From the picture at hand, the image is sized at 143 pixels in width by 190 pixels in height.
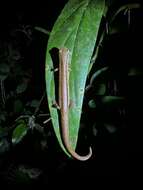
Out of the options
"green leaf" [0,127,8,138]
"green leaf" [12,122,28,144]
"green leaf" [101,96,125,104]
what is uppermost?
"green leaf" [101,96,125,104]

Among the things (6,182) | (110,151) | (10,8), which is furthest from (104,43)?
(10,8)

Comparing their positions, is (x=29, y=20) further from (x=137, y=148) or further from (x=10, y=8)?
(x=137, y=148)

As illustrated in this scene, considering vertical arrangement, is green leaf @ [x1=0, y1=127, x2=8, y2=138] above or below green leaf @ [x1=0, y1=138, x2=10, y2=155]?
above

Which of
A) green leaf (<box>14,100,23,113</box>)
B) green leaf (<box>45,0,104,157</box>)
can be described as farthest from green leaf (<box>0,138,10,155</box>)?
green leaf (<box>45,0,104,157</box>)

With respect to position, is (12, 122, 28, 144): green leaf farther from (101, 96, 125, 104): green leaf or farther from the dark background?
(101, 96, 125, 104): green leaf

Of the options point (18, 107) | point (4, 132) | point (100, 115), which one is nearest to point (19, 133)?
point (100, 115)

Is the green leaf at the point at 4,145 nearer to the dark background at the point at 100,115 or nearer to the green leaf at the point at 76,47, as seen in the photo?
the dark background at the point at 100,115

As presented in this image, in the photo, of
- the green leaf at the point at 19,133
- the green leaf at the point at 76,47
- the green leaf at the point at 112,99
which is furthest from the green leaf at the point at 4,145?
the green leaf at the point at 76,47

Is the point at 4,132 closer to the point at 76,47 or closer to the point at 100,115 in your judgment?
the point at 100,115
